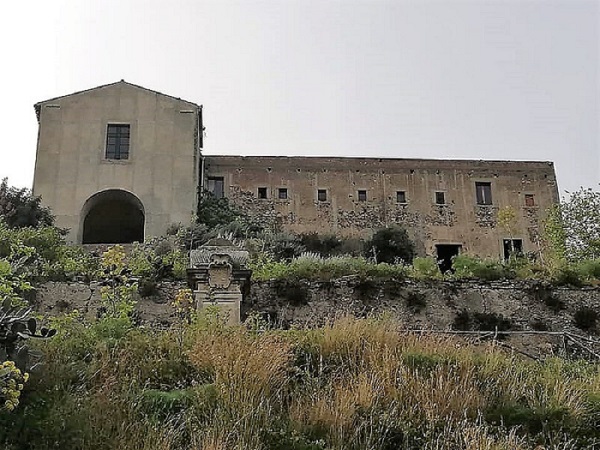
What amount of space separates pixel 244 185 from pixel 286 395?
2518 centimetres

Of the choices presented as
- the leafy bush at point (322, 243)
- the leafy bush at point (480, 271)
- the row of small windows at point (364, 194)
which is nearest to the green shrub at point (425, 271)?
the leafy bush at point (480, 271)

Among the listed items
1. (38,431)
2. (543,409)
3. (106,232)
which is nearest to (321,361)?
(543,409)

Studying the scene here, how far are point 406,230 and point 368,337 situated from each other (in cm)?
2321

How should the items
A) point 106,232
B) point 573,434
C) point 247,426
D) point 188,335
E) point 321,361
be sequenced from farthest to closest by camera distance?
point 106,232 → point 188,335 → point 321,361 → point 573,434 → point 247,426

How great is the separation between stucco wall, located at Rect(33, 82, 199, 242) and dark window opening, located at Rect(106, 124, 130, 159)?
0.60 ft

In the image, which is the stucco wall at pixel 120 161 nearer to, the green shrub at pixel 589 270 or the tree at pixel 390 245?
the tree at pixel 390 245

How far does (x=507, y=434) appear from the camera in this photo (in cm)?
816

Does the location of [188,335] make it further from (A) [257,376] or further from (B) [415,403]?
(B) [415,403]

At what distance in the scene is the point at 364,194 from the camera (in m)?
34.1

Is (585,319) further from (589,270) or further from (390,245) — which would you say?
(390,245)

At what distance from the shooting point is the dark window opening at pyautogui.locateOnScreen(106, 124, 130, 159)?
2922 centimetres

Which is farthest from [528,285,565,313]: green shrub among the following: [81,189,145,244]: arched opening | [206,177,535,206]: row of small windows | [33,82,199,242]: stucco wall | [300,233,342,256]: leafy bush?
[206,177,535,206]: row of small windows

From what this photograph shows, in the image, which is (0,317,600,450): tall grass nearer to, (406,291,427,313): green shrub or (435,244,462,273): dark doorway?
(406,291,427,313): green shrub

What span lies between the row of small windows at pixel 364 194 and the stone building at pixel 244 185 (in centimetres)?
4
